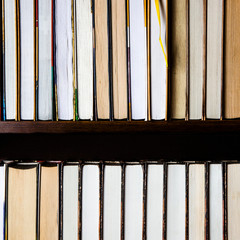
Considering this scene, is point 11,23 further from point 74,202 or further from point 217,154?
point 217,154

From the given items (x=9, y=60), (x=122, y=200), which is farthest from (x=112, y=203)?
(x=9, y=60)

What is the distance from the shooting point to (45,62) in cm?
61

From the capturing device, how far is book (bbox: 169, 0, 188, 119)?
0.60 m

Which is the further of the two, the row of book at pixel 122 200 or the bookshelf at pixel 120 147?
the bookshelf at pixel 120 147

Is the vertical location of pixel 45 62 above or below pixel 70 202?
above

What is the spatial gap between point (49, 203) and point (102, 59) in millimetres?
323

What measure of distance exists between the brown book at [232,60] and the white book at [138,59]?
166 millimetres

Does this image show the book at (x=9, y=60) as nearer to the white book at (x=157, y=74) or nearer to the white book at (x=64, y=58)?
the white book at (x=64, y=58)

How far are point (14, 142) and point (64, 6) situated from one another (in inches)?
17.4

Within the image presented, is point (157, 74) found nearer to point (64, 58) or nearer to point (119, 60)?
point (119, 60)

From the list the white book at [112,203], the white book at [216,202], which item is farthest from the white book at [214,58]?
the white book at [112,203]

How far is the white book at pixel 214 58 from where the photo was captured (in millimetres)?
605

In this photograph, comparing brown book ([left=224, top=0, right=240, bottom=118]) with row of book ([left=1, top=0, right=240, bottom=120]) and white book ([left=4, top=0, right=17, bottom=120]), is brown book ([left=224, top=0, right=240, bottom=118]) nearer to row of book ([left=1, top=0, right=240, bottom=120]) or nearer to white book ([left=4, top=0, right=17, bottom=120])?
row of book ([left=1, top=0, right=240, bottom=120])

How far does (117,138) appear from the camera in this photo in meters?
0.87
